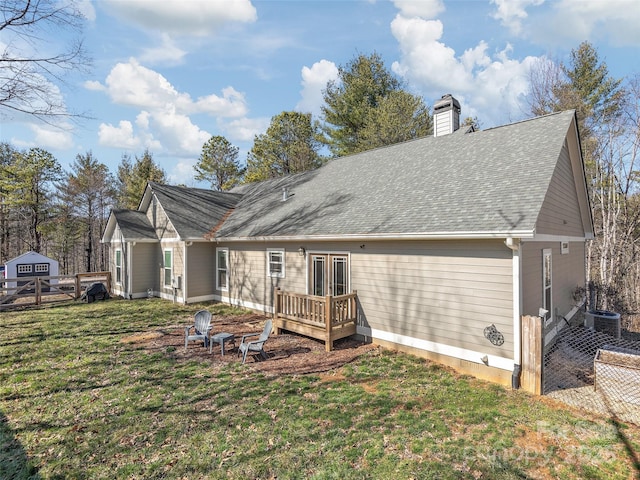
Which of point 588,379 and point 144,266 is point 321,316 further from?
point 144,266

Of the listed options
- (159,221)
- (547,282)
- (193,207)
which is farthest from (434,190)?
(159,221)

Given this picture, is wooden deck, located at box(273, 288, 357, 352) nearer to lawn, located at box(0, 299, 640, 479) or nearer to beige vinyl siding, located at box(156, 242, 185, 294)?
lawn, located at box(0, 299, 640, 479)

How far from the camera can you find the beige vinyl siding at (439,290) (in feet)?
18.8

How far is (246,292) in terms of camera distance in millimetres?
11703

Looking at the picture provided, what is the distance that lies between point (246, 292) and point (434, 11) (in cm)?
1156

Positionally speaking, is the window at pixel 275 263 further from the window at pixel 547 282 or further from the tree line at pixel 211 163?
the tree line at pixel 211 163

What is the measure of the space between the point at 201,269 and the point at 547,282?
38.4 feet

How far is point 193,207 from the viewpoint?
14617mm

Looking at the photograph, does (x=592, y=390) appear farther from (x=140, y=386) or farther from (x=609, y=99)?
(x=609, y=99)

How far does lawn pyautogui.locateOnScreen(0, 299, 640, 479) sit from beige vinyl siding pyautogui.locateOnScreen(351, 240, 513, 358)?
2.56ft

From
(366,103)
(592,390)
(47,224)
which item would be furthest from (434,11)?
(47,224)

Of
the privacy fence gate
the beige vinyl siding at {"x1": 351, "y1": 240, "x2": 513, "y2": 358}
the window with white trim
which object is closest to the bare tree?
the beige vinyl siding at {"x1": 351, "y1": 240, "x2": 513, "y2": 358}

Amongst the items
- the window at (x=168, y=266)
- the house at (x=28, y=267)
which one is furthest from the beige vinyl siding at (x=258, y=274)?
the house at (x=28, y=267)

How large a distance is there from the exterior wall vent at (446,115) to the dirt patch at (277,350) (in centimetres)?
817
